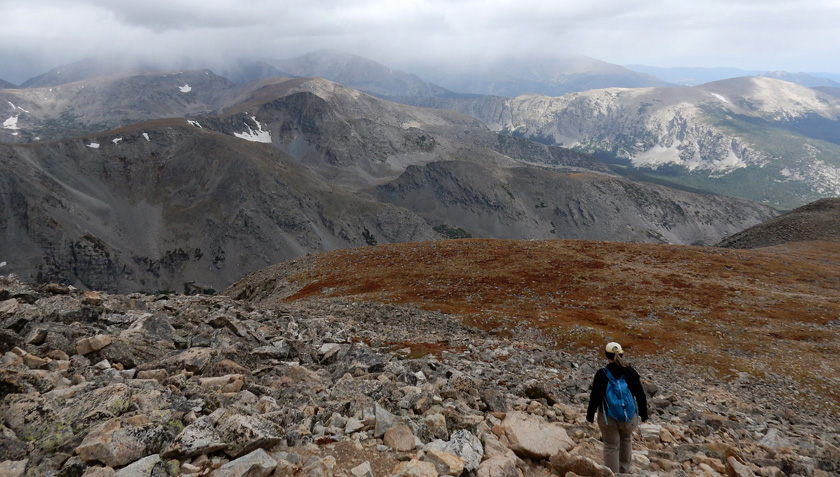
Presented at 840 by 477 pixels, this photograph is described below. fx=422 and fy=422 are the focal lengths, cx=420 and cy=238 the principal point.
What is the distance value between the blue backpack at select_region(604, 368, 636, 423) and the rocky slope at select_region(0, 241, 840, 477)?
4.72ft

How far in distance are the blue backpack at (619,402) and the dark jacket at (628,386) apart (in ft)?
0.57

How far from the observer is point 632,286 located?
5194 cm

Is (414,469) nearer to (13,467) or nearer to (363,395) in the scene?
(363,395)

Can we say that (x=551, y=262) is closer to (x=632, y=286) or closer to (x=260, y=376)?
(x=632, y=286)

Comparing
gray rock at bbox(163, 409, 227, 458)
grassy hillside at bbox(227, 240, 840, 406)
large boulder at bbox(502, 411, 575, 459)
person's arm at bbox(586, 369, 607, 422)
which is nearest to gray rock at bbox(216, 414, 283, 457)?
gray rock at bbox(163, 409, 227, 458)

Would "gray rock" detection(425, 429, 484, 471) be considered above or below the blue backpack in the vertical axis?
below

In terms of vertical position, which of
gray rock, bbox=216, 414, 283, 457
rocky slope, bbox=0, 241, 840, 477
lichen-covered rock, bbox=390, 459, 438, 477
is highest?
gray rock, bbox=216, 414, 283, 457

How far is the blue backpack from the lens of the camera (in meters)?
11.4

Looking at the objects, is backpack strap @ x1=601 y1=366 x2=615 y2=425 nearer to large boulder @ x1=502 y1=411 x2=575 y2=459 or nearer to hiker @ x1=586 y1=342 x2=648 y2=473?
hiker @ x1=586 y1=342 x2=648 y2=473

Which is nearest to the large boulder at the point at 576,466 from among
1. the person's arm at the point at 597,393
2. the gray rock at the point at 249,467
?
the person's arm at the point at 597,393

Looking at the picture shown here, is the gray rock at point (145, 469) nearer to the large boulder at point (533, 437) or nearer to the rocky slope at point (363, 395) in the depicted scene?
the rocky slope at point (363, 395)

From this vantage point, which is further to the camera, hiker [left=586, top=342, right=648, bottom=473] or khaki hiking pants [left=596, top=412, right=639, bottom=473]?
khaki hiking pants [left=596, top=412, right=639, bottom=473]

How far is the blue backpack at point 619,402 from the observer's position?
11.4 metres

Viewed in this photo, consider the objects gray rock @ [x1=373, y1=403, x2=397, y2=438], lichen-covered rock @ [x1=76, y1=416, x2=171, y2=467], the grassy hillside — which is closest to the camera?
lichen-covered rock @ [x1=76, y1=416, x2=171, y2=467]
